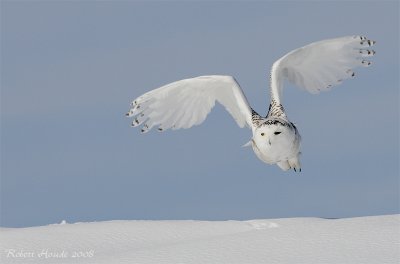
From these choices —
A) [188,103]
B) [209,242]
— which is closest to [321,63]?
[188,103]

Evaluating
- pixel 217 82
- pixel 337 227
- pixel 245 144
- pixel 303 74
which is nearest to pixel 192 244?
Result: pixel 337 227

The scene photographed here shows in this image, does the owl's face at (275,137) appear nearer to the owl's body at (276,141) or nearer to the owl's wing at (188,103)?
the owl's body at (276,141)

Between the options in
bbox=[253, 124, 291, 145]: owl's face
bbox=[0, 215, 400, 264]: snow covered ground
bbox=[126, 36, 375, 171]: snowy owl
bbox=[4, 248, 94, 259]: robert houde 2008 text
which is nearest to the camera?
bbox=[0, 215, 400, 264]: snow covered ground

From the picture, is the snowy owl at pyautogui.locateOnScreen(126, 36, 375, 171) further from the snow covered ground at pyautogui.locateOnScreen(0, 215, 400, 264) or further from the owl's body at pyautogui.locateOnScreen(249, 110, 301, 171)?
the snow covered ground at pyautogui.locateOnScreen(0, 215, 400, 264)

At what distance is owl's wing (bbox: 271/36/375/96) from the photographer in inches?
513

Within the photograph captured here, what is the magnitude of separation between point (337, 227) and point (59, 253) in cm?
307

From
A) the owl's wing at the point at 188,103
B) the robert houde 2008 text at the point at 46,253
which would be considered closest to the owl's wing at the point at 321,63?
the owl's wing at the point at 188,103

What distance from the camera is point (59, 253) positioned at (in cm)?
1096

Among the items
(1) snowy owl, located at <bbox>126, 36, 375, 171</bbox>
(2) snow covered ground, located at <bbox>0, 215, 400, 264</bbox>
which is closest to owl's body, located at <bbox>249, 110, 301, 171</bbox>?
(1) snowy owl, located at <bbox>126, 36, 375, 171</bbox>

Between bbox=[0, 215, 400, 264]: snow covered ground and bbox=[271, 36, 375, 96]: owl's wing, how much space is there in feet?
7.87

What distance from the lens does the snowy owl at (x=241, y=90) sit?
12.8 metres

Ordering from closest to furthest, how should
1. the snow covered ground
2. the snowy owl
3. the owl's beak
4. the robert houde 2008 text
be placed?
the snow covered ground, the robert houde 2008 text, the owl's beak, the snowy owl

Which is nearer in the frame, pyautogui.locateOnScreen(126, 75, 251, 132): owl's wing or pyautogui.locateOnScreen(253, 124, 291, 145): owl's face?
pyautogui.locateOnScreen(253, 124, 291, 145): owl's face

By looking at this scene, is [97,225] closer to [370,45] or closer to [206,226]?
[206,226]
